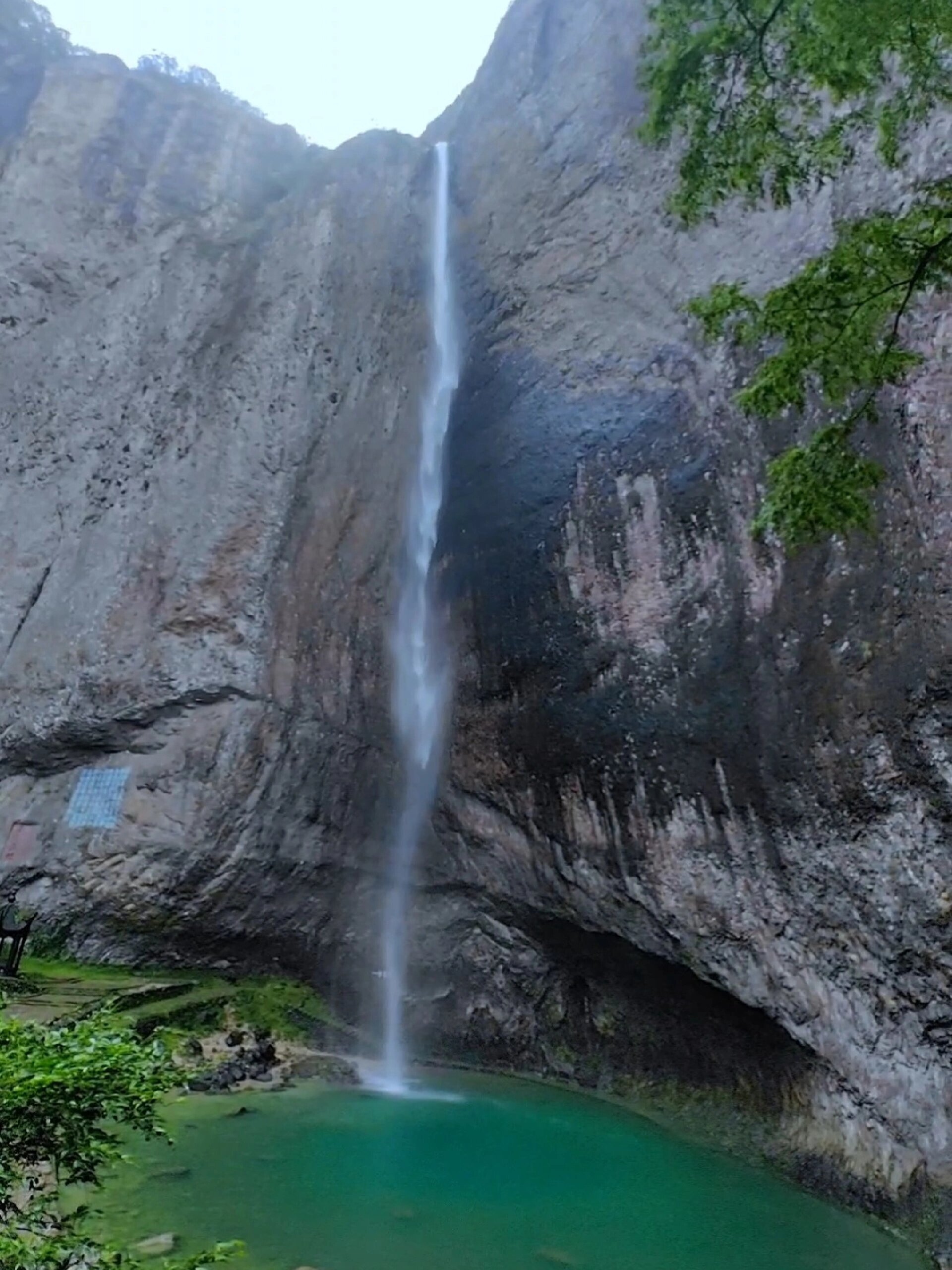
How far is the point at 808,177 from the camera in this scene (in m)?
5.15

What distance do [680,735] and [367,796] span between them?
18.6ft

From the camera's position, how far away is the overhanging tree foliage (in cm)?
439

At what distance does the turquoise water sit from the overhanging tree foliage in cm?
517

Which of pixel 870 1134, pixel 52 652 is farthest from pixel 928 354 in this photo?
pixel 52 652

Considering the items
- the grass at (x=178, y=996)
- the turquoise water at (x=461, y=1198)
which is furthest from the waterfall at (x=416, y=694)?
the turquoise water at (x=461, y=1198)

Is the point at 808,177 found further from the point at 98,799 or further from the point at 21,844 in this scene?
the point at 21,844

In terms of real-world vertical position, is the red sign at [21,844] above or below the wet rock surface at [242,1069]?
above

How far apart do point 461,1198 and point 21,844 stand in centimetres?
847

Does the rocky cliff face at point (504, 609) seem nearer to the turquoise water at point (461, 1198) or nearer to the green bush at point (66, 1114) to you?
the turquoise water at point (461, 1198)

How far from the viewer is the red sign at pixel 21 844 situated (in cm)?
1238

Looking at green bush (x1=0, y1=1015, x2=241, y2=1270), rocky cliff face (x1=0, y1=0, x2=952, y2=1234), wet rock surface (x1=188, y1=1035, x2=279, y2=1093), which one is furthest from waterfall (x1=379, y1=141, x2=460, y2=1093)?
green bush (x1=0, y1=1015, x2=241, y2=1270)

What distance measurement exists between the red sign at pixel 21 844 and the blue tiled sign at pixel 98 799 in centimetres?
55

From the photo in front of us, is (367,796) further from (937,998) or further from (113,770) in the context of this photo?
(937,998)

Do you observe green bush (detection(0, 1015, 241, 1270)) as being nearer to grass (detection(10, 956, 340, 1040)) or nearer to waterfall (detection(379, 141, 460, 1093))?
grass (detection(10, 956, 340, 1040))
